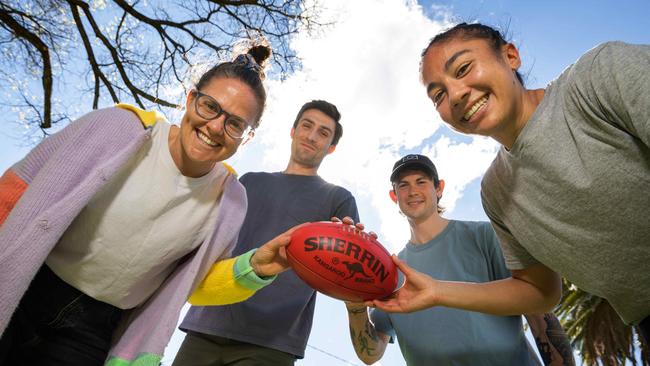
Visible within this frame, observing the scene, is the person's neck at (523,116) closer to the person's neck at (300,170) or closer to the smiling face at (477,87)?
the smiling face at (477,87)

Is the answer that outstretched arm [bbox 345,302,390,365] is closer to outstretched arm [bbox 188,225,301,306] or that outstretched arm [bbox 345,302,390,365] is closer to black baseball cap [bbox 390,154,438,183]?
outstretched arm [bbox 188,225,301,306]

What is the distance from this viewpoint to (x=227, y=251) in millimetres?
2633

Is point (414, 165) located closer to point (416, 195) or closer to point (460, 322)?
point (416, 195)

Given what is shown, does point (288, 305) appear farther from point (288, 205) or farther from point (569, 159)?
point (569, 159)

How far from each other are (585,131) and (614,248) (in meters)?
0.62

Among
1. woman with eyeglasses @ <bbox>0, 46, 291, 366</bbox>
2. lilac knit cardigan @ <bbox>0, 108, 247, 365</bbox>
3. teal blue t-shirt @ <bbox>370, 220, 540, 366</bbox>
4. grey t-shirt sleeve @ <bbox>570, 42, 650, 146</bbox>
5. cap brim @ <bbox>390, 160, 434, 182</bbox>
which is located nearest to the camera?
grey t-shirt sleeve @ <bbox>570, 42, 650, 146</bbox>

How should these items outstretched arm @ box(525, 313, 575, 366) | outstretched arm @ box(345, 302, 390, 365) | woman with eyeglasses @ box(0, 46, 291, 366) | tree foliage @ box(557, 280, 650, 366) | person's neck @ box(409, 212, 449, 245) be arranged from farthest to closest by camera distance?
1. tree foliage @ box(557, 280, 650, 366)
2. person's neck @ box(409, 212, 449, 245)
3. outstretched arm @ box(345, 302, 390, 365)
4. outstretched arm @ box(525, 313, 575, 366)
5. woman with eyeglasses @ box(0, 46, 291, 366)

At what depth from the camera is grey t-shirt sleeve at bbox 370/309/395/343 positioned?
136 inches

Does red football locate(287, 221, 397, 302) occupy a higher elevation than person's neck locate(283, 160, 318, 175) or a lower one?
lower

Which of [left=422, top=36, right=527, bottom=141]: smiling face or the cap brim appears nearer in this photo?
[left=422, top=36, right=527, bottom=141]: smiling face

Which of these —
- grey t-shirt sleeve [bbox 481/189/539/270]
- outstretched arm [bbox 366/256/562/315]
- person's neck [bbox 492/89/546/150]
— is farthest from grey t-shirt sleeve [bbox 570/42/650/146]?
outstretched arm [bbox 366/256/562/315]

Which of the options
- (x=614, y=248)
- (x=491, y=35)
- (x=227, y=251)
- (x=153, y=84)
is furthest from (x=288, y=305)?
(x=153, y=84)

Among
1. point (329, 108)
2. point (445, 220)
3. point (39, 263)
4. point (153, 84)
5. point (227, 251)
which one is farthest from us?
point (153, 84)

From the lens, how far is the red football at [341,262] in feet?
7.24
